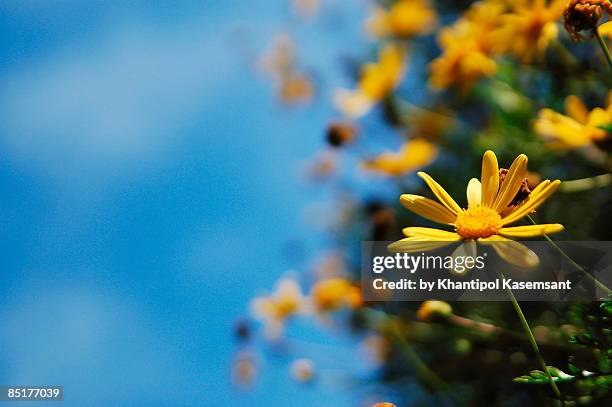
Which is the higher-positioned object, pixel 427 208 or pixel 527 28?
pixel 527 28

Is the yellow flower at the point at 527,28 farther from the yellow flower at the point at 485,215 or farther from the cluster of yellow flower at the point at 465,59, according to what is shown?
the yellow flower at the point at 485,215

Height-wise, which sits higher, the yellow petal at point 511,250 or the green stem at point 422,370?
the green stem at point 422,370

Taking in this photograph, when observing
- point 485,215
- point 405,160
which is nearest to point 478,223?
point 485,215

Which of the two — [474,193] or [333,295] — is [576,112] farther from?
[333,295]

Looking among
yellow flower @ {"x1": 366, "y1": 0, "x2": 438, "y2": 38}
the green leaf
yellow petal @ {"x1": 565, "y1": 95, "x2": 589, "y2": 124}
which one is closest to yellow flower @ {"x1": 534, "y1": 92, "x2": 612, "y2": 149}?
yellow petal @ {"x1": 565, "y1": 95, "x2": 589, "y2": 124}

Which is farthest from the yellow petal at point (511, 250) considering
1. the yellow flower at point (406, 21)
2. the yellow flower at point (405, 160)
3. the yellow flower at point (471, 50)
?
the yellow flower at point (406, 21)

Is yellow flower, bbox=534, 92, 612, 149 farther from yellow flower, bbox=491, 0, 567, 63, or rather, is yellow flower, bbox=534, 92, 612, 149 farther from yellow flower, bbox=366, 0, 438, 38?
yellow flower, bbox=366, 0, 438, 38

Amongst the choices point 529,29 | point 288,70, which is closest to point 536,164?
point 529,29
